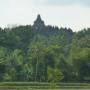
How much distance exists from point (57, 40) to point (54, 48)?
3058 centimetres

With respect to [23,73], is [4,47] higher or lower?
higher

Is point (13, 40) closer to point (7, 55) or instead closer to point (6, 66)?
point (7, 55)

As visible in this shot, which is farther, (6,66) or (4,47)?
(4,47)

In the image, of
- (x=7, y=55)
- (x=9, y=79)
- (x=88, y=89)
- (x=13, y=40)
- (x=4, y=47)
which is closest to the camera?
(x=88, y=89)

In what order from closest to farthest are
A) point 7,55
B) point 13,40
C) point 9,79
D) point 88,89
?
point 88,89, point 9,79, point 7,55, point 13,40

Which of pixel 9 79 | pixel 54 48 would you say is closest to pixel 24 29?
pixel 54 48

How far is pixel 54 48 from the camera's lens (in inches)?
3095

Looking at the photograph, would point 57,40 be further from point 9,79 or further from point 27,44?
point 9,79

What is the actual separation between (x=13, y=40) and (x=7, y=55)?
15.3 metres

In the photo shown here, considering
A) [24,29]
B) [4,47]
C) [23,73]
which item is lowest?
[23,73]

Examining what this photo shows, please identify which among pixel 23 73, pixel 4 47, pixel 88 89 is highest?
pixel 4 47

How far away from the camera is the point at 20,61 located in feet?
257

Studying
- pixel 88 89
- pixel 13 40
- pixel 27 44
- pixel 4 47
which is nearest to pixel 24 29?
pixel 27 44

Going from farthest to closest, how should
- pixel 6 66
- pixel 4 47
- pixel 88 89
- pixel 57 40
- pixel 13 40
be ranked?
pixel 57 40 < pixel 13 40 < pixel 4 47 < pixel 6 66 < pixel 88 89
